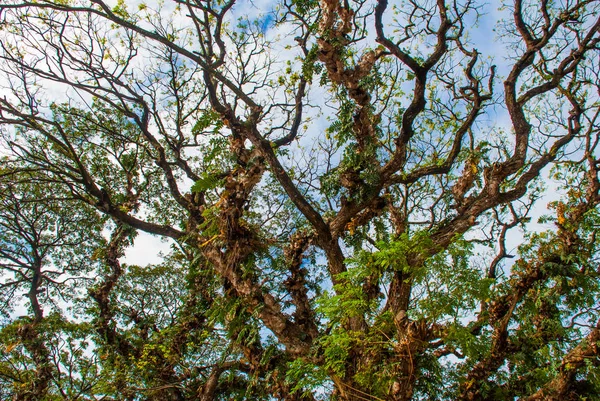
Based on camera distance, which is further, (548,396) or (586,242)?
(586,242)

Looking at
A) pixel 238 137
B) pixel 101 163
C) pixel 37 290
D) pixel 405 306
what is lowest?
pixel 405 306

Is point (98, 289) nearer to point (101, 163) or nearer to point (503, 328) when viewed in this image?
point (101, 163)

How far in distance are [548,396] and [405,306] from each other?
216 centimetres

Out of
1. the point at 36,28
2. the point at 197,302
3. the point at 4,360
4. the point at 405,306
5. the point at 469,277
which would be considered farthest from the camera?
the point at 4,360

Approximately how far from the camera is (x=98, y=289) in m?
9.45

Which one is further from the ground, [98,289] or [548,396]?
[98,289]

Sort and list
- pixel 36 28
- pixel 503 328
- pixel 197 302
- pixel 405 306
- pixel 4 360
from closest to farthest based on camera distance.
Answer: pixel 405 306, pixel 503 328, pixel 36 28, pixel 197 302, pixel 4 360

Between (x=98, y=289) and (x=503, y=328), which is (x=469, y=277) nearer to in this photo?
(x=503, y=328)

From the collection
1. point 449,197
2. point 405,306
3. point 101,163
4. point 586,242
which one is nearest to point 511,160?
point 586,242

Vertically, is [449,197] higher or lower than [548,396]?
higher

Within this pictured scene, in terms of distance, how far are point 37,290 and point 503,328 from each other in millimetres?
10587

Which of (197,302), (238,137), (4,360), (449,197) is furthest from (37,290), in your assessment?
(449,197)

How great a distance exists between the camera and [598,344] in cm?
459

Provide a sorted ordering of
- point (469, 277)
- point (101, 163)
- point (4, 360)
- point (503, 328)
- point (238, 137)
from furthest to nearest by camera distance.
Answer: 1. point (101, 163)
2. point (4, 360)
3. point (238, 137)
4. point (503, 328)
5. point (469, 277)
